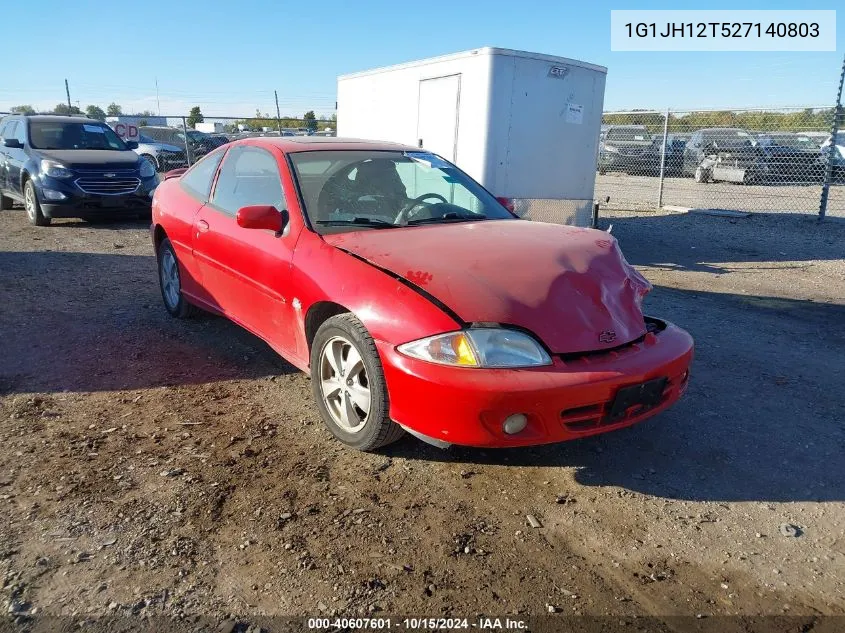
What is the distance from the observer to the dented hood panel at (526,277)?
9.41ft

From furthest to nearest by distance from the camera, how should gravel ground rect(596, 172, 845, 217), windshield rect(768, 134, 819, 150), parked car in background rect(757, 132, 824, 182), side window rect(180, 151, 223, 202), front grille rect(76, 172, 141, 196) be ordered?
gravel ground rect(596, 172, 845, 217) < windshield rect(768, 134, 819, 150) < parked car in background rect(757, 132, 824, 182) < front grille rect(76, 172, 141, 196) < side window rect(180, 151, 223, 202)

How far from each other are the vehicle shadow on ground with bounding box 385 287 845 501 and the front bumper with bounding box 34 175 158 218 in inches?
342

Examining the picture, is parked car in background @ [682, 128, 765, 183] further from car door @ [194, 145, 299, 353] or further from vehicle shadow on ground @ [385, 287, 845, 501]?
car door @ [194, 145, 299, 353]

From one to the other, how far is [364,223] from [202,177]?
5.98 ft

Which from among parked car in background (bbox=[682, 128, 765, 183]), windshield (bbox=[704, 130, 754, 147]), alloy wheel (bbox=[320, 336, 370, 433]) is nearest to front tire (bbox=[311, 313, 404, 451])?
alloy wheel (bbox=[320, 336, 370, 433])

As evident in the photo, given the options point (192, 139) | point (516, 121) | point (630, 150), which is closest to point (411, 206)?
point (516, 121)

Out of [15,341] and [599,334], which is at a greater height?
[599,334]

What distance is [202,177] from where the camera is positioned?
4891 mm

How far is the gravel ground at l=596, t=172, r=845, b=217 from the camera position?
14.2 m

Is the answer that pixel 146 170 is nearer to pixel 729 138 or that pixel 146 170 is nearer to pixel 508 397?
pixel 508 397

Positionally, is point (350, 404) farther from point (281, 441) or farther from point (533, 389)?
point (533, 389)

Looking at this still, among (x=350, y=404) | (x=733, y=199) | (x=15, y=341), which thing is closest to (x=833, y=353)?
(x=350, y=404)

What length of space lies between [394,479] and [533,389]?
33.3 inches

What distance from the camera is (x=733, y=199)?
15.2m
